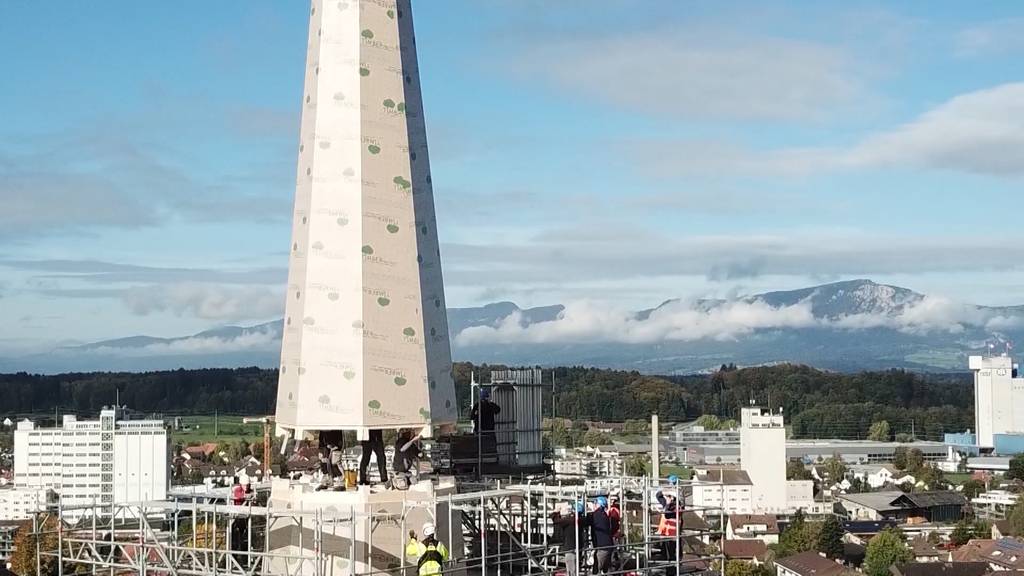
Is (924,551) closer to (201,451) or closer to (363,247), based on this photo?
(201,451)

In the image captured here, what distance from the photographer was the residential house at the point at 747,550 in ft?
→ 403

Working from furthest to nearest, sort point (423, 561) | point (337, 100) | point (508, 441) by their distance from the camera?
point (508, 441)
point (337, 100)
point (423, 561)

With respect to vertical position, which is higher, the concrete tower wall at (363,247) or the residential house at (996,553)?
the concrete tower wall at (363,247)

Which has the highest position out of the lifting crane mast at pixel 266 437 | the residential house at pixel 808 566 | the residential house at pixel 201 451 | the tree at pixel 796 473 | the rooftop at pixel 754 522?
the lifting crane mast at pixel 266 437

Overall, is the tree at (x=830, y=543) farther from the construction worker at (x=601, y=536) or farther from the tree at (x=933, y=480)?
the construction worker at (x=601, y=536)

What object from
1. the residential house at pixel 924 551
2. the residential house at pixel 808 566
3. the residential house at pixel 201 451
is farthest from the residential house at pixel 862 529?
the residential house at pixel 201 451

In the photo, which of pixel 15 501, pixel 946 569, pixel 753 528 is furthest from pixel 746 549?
pixel 15 501

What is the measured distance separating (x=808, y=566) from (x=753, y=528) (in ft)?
126

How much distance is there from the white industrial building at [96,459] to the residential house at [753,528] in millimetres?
58032

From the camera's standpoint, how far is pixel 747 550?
128 m

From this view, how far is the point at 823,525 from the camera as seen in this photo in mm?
129125

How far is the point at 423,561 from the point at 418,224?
594cm

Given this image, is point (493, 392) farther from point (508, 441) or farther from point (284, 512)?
point (284, 512)

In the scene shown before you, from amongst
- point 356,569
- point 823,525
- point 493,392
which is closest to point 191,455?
point 823,525
